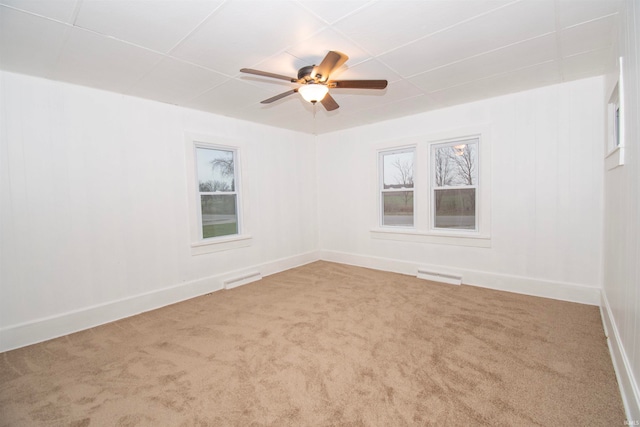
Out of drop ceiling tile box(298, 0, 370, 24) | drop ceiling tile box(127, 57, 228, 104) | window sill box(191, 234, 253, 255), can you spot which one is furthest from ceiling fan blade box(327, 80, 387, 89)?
window sill box(191, 234, 253, 255)

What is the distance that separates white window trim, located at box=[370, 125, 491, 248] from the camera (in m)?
3.65

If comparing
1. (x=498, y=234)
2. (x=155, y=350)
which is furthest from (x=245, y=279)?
(x=498, y=234)

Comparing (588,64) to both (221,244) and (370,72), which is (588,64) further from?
(221,244)

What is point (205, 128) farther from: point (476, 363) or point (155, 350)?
point (476, 363)

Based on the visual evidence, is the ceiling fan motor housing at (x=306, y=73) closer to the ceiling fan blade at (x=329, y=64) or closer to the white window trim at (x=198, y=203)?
the ceiling fan blade at (x=329, y=64)

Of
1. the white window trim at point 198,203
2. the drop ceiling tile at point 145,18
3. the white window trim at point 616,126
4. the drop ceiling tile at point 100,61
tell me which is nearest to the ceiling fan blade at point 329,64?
the drop ceiling tile at point 145,18

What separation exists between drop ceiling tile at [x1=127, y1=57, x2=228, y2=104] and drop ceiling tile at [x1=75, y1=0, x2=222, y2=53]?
372mm

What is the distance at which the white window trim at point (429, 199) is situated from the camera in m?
3.65

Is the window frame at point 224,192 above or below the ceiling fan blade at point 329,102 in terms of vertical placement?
below

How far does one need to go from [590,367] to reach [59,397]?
12.3 ft

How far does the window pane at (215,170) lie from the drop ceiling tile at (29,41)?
5.65 ft

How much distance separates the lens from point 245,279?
4176 mm

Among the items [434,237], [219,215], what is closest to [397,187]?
[434,237]

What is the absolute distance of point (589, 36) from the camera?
2.18 metres
